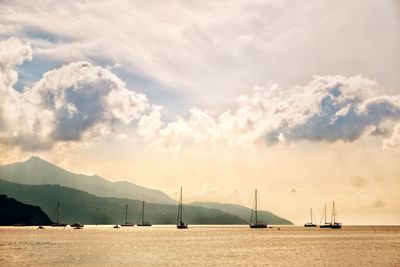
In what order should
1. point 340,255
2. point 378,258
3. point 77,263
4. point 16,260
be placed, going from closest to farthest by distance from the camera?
point 77,263
point 16,260
point 378,258
point 340,255

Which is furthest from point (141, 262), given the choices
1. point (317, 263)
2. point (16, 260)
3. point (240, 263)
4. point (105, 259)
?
point (317, 263)

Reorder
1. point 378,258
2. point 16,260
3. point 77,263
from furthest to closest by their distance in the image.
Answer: point 378,258
point 16,260
point 77,263

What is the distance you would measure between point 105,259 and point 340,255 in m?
52.1

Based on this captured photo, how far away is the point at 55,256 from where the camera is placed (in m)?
109

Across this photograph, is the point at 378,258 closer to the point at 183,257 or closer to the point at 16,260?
the point at 183,257

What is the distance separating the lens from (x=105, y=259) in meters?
102

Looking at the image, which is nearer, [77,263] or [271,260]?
[77,263]

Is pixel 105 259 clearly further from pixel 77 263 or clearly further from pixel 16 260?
pixel 16 260

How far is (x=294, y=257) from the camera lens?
11181 centimetres

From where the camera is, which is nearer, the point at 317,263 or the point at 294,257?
the point at 317,263

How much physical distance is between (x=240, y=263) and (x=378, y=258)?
31.4 metres

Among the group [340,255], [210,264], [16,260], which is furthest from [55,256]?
[340,255]

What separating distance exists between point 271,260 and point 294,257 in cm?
988

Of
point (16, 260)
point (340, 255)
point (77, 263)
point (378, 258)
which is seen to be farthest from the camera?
point (340, 255)
